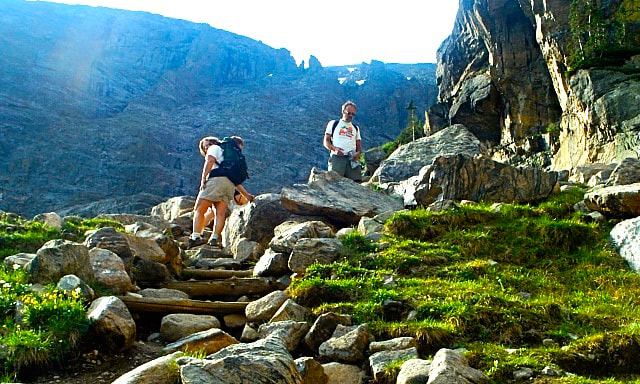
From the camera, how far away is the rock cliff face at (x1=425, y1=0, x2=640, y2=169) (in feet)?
110

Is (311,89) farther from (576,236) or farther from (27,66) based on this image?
(576,236)

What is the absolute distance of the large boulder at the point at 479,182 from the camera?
11492 millimetres

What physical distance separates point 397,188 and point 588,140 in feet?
83.8

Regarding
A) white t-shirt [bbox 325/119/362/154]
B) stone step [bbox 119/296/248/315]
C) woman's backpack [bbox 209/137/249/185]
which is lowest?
stone step [bbox 119/296/248/315]

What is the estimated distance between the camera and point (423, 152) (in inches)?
791

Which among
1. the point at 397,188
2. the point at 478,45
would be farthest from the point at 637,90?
the point at 478,45

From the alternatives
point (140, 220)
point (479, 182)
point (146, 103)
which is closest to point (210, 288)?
Result: point (479, 182)

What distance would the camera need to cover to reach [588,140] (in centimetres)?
3466

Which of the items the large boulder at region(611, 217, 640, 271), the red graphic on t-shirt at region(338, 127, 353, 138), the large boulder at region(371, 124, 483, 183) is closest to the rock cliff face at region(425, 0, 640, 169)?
the large boulder at region(371, 124, 483, 183)

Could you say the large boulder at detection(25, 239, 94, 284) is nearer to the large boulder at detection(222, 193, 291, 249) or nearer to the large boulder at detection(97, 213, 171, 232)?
the large boulder at detection(222, 193, 291, 249)

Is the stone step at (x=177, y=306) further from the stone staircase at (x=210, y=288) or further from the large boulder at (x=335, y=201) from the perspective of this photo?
the large boulder at (x=335, y=201)

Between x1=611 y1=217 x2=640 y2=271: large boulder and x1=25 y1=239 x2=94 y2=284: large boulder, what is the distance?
27.0ft

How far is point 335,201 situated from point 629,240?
606 cm

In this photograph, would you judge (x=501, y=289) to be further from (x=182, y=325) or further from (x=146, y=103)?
(x=146, y=103)
